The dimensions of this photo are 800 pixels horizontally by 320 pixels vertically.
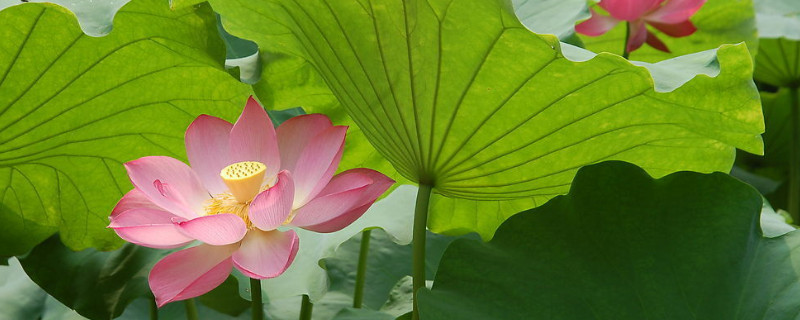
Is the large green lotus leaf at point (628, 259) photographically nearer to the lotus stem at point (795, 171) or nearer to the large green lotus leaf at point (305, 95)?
the large green lotus leaf at point (305, 95)

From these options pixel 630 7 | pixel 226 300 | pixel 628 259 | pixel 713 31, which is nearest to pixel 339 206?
pixel 628 259

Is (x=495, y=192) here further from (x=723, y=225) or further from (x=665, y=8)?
(x=665, y=8)

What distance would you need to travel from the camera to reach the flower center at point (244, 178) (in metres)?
0.77

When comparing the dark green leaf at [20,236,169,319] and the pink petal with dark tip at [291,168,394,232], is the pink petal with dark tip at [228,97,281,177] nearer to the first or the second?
the pink petal with dark tip at [291,168,394,232]

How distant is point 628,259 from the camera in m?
0.82

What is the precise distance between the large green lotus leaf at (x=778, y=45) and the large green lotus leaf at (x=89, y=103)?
135cm

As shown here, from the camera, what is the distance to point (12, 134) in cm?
94

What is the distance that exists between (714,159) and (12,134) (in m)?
0.73

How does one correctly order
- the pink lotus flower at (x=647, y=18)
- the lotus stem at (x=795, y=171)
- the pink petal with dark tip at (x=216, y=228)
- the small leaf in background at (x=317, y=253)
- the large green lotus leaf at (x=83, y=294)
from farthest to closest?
1. the lotus stem at (x=795, y=171)
2. the pink lotus flower at (x=647, y=18)
3. the large green lotus leaf at (x=83, y=294)
4. the small leaf in background at (x=317, y=253)
5. the pink petal with dark tip at (x=216, y=228)

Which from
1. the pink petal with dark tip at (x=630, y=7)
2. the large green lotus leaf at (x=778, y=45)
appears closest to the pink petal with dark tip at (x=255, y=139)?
the pink petal with dark tip at (x=630, y=7)

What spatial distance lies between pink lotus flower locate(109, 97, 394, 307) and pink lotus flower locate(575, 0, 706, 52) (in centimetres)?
75

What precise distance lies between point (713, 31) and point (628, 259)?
1173mm

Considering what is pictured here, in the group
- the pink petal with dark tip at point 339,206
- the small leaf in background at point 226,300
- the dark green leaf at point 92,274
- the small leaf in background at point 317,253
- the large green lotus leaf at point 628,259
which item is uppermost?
the pink petal with dark tip at point 339,206

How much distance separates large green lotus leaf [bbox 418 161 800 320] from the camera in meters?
0.80
